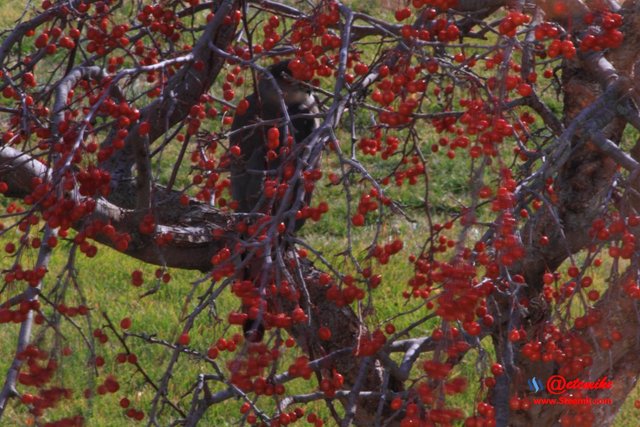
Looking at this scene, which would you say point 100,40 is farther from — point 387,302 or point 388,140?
point 387,302

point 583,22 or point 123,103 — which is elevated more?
point 583,22

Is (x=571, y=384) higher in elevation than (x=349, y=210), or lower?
lower

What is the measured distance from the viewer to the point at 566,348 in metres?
2.05

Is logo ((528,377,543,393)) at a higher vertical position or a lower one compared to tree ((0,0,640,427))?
lower

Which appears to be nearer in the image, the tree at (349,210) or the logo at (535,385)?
the tree at (349,210)

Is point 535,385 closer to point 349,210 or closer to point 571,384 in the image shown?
point 571,384

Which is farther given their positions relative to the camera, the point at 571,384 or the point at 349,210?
the point at 571,384

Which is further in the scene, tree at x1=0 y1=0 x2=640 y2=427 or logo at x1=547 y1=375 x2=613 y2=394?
logo at x1=547 y1=375 x2=613 y2=394

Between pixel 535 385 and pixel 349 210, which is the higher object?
pixel 349 210

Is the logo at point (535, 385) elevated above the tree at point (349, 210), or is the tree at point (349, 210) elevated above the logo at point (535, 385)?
the tree at point (349, 210)

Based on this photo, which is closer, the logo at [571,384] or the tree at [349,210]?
the tree at [349,210]

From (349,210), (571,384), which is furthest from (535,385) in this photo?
(349,210)

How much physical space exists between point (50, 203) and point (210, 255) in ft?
3.97

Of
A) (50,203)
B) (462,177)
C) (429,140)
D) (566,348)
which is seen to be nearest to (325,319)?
(566,348)
